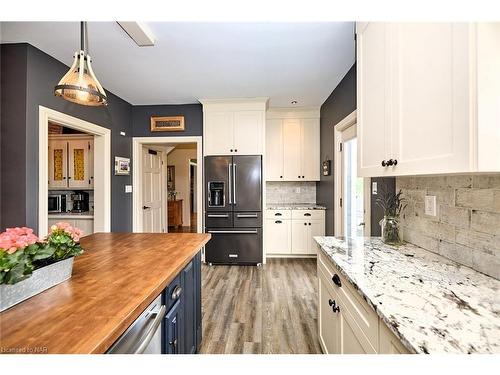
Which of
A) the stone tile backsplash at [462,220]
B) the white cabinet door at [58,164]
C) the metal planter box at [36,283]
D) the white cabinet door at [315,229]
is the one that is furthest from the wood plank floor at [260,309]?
the white cabinet door at [58,164]

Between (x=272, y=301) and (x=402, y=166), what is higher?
(x=402, y=166)

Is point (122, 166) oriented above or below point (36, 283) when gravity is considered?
above

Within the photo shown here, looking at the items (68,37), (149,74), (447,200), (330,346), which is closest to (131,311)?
(330,346)

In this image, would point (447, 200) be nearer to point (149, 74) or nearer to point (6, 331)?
point (6, 331)

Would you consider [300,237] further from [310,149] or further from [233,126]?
[233,126]

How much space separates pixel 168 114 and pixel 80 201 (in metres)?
2.05

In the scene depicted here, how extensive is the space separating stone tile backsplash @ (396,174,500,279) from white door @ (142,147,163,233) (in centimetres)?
410

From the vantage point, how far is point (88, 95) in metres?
1.56

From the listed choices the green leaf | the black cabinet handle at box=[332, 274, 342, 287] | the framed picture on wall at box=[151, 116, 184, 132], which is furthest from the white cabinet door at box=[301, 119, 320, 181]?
the green leaf

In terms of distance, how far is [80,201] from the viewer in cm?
407

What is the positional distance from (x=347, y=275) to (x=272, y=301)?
5.96 ft

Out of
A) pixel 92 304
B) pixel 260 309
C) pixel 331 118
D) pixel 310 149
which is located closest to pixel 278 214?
pixel 310 149

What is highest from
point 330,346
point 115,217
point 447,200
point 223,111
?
point 223,111

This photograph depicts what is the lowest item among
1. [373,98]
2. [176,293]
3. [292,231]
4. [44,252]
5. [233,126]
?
[292,231]
